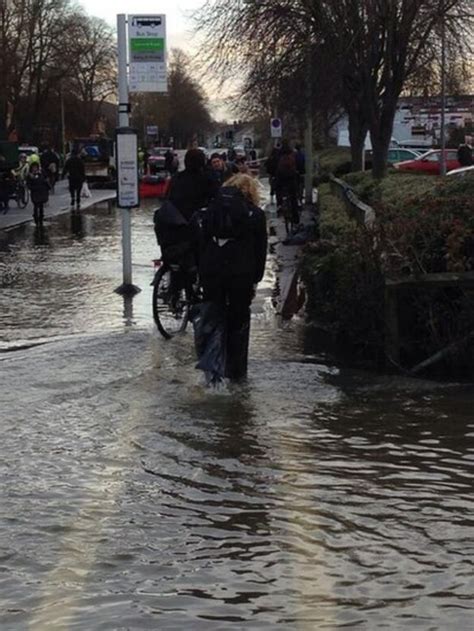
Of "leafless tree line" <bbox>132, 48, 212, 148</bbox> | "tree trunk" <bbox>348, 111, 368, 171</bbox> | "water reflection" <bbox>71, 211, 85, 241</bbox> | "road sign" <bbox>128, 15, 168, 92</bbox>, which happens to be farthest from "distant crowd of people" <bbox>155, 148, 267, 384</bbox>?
"leafless tree line" <bbox>132, 48, 212, 148</bbox>

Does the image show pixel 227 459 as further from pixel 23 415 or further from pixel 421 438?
pixel 23 415

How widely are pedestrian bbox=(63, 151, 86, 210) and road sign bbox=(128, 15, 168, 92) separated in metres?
15.7

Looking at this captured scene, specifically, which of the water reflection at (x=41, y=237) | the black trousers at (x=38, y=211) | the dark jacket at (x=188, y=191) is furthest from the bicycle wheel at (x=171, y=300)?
the black trousers at (x=38, y=211)

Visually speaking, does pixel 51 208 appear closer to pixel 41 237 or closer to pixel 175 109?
pixel 41 237

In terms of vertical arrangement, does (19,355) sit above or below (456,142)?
below

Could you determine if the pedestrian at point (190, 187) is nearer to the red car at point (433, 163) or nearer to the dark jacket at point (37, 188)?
the dark jacket at point (37, 188)

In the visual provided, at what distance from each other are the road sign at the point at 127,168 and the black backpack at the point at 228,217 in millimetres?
5101

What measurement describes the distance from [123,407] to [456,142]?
52898 millimetres

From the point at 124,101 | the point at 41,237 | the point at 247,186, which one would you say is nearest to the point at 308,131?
the point at 41,237

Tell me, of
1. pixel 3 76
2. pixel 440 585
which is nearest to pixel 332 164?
pixel 3 76

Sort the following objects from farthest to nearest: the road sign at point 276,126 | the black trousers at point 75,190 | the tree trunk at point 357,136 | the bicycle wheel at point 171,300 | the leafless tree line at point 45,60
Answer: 1. the leafless tree line at point 45,60
2. the road sign at point 276,126
3. the tree trunk at point 357,136
4. the black trousers at point 75,190
5. the bicycle wheel at point 171,300

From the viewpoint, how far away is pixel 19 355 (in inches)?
334

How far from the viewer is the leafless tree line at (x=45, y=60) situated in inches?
2630

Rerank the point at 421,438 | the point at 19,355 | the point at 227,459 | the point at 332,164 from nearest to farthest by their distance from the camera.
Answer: the point at 227,459 < the point at 421,438 < the point at 19,355 < the point at 332,164
